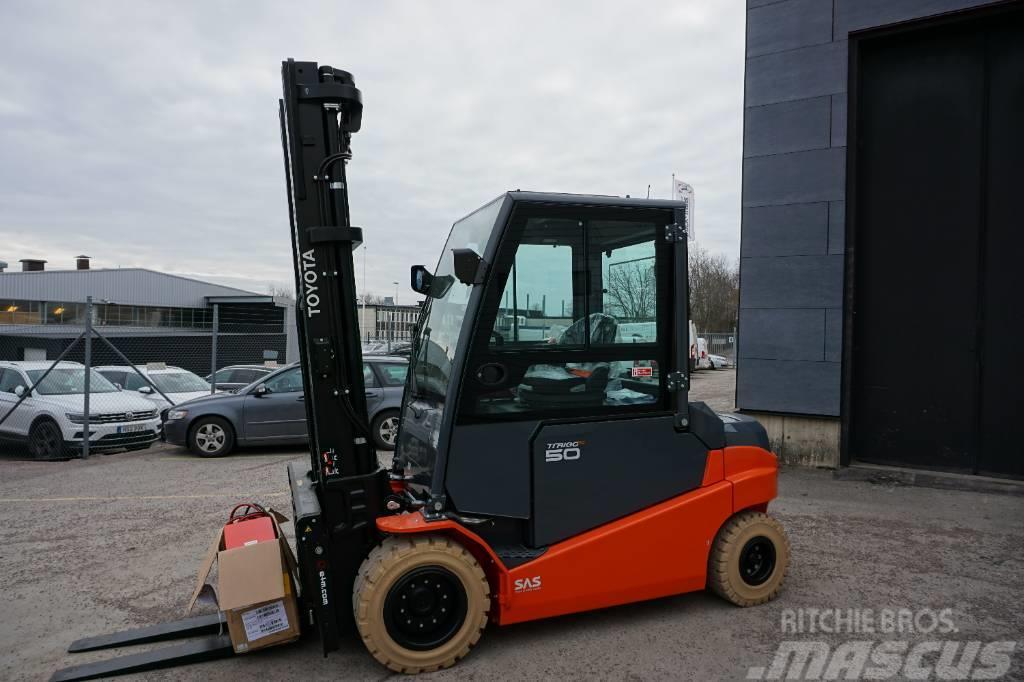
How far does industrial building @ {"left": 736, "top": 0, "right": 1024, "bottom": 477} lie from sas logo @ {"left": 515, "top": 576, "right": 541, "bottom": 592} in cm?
635

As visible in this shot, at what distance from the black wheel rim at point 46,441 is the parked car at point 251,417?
160 cm

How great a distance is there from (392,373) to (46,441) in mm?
5438

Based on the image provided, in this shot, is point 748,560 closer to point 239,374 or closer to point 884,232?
point 884,232

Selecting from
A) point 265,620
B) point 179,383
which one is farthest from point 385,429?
point 265,620

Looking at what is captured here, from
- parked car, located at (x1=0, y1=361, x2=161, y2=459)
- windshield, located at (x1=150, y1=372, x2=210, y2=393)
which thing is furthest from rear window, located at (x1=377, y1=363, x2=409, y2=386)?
windshield, located at (x1=150, y1=372, x2=210, y2=393)

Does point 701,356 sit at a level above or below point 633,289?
below

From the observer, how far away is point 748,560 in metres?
4.48

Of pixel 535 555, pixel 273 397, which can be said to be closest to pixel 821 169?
pixel 535 555

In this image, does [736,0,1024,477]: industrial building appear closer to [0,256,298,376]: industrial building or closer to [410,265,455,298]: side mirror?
[410,265,455,298]: side mirror

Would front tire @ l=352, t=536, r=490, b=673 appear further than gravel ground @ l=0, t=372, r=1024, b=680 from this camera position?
No

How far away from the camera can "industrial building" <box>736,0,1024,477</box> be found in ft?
26.6

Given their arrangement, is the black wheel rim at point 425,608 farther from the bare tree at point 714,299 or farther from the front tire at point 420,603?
the bare tree at point 714,299

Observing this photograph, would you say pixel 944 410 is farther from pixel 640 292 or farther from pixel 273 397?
pixel 273 397

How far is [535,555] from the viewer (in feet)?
12.7
